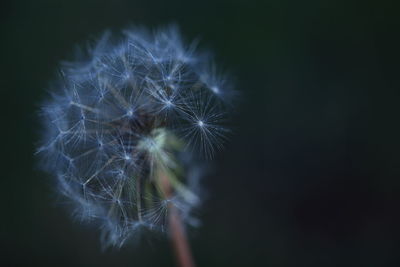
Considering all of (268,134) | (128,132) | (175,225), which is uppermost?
(268,134)

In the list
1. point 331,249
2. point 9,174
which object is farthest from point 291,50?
point 9,174

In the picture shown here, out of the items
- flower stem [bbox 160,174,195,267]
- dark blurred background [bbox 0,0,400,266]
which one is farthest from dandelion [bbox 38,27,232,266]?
dark blurred background [bbox 0,0,400,266]

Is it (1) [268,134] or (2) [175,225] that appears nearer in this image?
(2) [175,225]

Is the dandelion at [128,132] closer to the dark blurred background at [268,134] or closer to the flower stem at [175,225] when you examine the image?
the flower stem at [175,225]

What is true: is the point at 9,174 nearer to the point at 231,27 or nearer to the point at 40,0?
the point at 40,0

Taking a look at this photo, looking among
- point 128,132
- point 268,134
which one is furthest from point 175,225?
point 268,134

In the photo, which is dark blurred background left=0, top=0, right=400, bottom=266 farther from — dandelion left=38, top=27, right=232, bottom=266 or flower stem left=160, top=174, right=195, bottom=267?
dandelion left=38, top=27, right=232, bottom=266

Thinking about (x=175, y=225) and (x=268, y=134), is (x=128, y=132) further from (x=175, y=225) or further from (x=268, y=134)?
(x=268, y=134)
